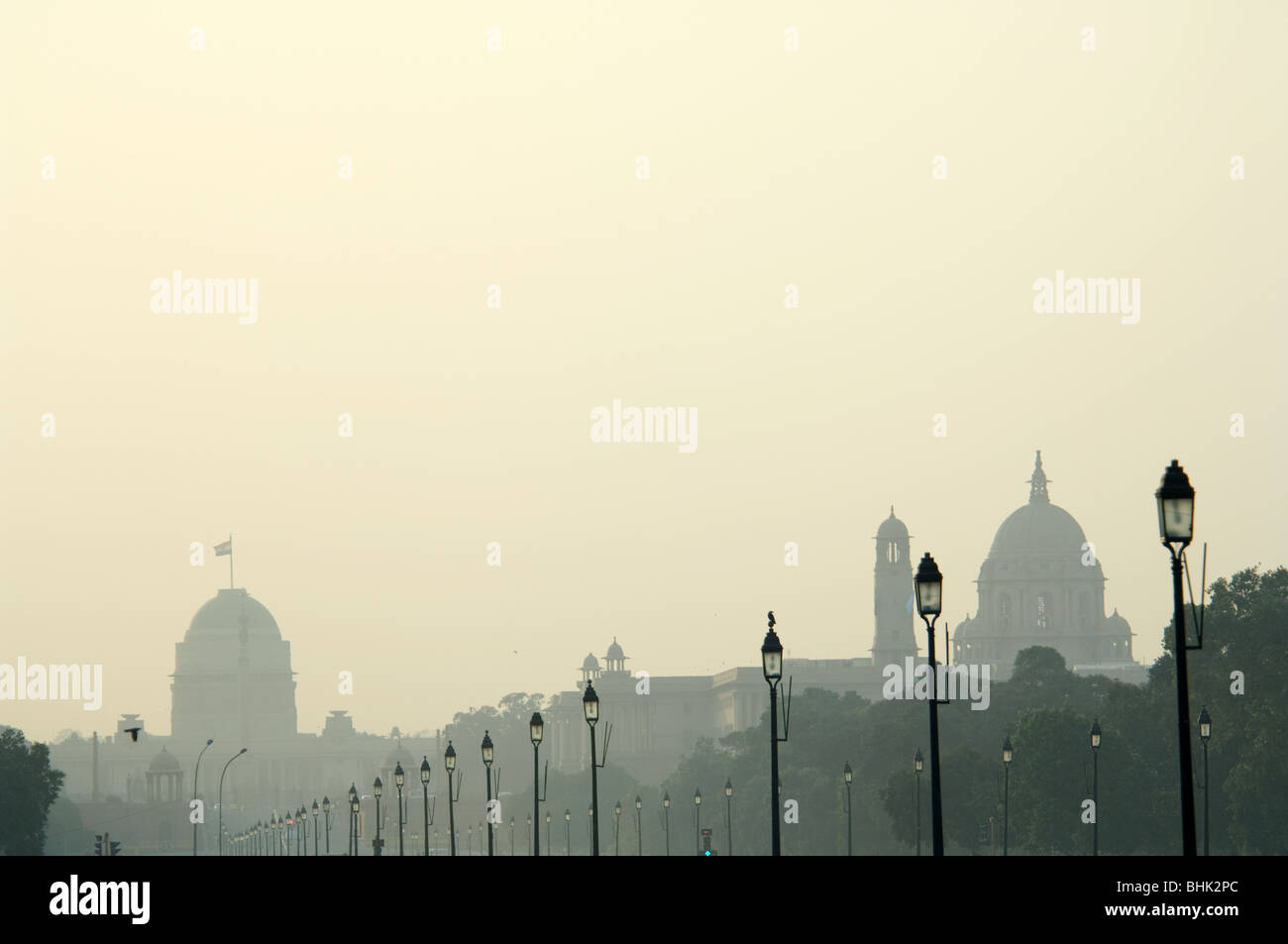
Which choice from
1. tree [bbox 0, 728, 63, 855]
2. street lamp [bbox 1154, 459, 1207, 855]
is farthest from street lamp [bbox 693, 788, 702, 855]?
street lamp [bbox 1154, 459, 1207, 855]

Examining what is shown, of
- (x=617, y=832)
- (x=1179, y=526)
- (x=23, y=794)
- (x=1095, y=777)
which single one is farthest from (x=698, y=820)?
(x=1179, y=526)

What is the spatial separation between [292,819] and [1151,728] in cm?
8272

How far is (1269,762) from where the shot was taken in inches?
3376

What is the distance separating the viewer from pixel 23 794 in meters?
102

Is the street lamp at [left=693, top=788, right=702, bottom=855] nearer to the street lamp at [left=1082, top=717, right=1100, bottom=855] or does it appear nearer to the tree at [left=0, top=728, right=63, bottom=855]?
the street lamp at [left=1082, top=717, right=1100, bottom=855]

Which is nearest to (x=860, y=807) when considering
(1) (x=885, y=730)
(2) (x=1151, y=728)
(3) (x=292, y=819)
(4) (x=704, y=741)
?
(1) (x=885, y=730)

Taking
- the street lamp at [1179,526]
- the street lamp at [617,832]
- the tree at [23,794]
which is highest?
the street lamp at [1179,526]

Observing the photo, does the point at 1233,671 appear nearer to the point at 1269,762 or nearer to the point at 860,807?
the point at 1269,762

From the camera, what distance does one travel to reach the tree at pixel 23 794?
3935 inches

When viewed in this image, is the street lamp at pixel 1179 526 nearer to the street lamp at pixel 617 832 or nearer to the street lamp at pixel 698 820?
the street lamp at pixel 698 820

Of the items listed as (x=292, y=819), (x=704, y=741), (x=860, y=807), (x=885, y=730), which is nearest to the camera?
(x=860, y=807)

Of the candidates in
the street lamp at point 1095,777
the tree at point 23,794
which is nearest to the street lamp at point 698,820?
the street lamp at point 1095,777

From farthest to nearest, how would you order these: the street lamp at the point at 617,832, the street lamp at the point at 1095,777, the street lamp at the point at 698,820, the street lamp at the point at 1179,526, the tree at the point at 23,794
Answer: the street lamp at the point at 617,832 → the street lamp at the point at 698,820 → the tree at the point at 23,794 → the street lamp at the point at 1095,777 → the street lamp at the point at 1179,526

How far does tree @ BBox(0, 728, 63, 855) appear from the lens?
99938 millimetres
